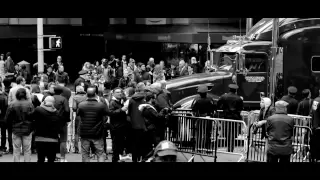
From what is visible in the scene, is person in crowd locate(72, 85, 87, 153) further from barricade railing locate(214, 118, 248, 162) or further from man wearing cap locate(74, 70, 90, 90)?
barricade railing locate(214, 118, 248, 162)

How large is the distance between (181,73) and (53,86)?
13.5 meters

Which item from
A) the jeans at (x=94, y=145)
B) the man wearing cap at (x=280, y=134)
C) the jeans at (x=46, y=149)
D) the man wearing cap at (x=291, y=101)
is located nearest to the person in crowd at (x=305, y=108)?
the man wearing cap at (x=291, y=101)

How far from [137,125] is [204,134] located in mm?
1736

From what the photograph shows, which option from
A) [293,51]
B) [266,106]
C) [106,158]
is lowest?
[106,158]

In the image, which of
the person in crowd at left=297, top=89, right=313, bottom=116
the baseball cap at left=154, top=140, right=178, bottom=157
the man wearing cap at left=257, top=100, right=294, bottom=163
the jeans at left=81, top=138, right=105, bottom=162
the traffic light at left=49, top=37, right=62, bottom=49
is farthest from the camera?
the traffic light at left=49, top=37, right=62, bottom=49

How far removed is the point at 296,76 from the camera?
2027 centimetres

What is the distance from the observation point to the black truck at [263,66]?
2009 centimetres

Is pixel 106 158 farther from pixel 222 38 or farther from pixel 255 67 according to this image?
pixel 222 38

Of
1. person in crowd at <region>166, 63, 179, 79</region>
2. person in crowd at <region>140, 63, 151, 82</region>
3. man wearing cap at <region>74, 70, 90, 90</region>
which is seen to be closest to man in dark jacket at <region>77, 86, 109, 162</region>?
man wearing cap at <region>74, 70, 90, 90</region>

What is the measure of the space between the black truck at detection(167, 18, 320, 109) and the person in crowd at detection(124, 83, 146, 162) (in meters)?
4.60

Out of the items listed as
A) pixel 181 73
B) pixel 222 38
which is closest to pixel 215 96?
pixel 181 73

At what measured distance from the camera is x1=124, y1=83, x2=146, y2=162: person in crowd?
49.6 ft

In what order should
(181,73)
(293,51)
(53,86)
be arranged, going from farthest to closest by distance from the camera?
(181,73) < (293,51) < (53,86)
